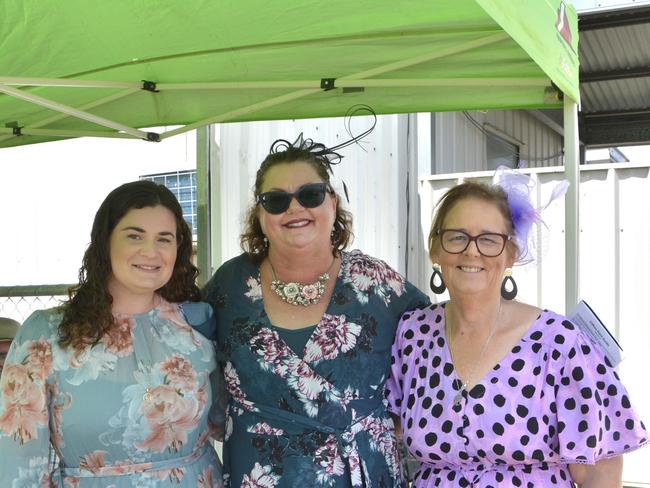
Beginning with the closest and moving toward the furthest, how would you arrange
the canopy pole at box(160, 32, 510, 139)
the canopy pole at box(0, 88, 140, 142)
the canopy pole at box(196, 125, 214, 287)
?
the canopy pole at box(160, 32, 510, 139) < the canopy pole at box(0, 88, 140, 142) < the canopy pole at box(196, 125, 214, 287)

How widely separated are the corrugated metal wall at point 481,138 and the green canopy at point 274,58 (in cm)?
142

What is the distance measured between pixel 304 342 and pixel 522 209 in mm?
748

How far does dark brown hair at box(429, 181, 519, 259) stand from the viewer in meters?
1.96

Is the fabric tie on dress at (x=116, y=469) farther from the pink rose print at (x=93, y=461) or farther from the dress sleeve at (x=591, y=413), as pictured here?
the dress sleeve at (x=591, y=413)

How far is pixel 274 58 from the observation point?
2631 millimetres

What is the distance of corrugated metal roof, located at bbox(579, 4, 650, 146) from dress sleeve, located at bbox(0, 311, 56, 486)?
4.60m

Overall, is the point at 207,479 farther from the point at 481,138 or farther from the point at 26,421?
the point at 481,138

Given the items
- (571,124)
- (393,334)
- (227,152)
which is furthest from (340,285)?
(227,152)

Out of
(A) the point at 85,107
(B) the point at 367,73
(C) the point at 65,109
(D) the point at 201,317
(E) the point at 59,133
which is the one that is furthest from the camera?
(E) the point at 59,133

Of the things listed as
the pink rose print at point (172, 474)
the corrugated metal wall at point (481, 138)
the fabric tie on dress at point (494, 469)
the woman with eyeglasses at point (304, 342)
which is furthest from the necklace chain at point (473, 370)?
the corrugated metal wall at point (481, 138)

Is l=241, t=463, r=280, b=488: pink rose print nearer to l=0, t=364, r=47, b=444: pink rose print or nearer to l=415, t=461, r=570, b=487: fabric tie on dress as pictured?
l=415, t=461, r=570, b=487: fabric tie on dress

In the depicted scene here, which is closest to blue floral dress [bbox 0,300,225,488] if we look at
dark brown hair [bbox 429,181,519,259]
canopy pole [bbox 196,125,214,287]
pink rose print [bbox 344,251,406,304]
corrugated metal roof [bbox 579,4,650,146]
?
pink rose print [bbox 344,251,406,304]

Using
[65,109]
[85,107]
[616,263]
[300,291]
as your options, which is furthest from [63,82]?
[616,263]

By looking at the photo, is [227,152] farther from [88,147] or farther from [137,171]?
[88,147]
